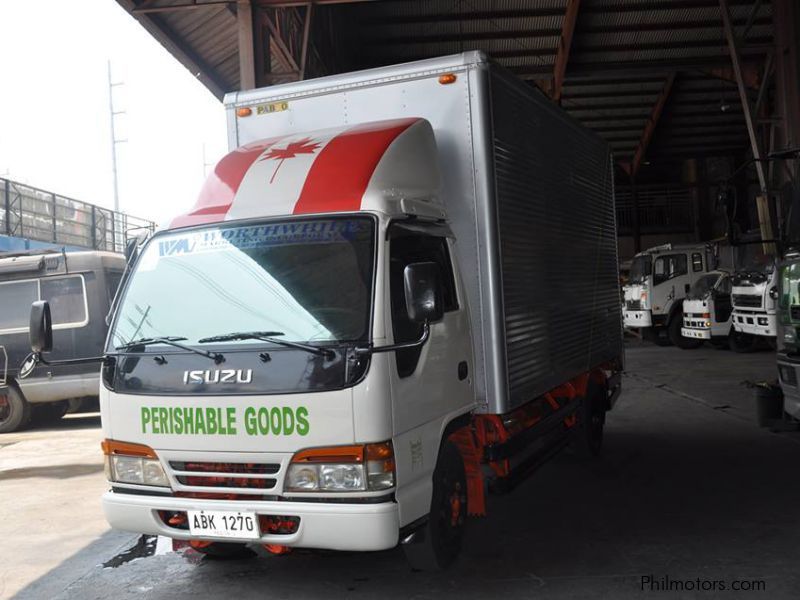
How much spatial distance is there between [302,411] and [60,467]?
593 centimetres

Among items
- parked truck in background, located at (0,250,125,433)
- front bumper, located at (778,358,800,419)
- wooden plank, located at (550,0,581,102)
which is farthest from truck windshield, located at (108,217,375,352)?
wooden plank, located at (550,0,581,102)

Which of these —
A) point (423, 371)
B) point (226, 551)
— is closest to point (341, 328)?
point (423, 371)

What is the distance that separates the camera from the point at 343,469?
3.77 meters

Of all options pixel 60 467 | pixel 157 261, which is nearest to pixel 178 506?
pixel 157 261

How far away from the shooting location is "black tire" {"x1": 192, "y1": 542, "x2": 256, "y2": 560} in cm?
486

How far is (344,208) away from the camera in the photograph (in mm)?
4152

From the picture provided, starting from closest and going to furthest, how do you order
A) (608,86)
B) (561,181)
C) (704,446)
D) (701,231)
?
(561,181)
(704,446)
(608,86)
(701,231)

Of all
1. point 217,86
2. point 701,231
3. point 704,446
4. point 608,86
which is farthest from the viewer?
point 701,231

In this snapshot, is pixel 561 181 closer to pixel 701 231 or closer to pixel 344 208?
pixel 344 208

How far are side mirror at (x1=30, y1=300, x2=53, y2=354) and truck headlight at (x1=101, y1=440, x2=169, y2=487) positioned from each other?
0.69m

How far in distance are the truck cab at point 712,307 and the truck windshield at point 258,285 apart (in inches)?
596

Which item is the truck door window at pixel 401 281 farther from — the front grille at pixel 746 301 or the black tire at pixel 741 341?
the black tire at pixel 741 341

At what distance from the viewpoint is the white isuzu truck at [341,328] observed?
379 cm

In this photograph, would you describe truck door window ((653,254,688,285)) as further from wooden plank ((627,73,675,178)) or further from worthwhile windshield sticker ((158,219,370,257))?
worthwhile windshield sticker ((158,219,370,257))
